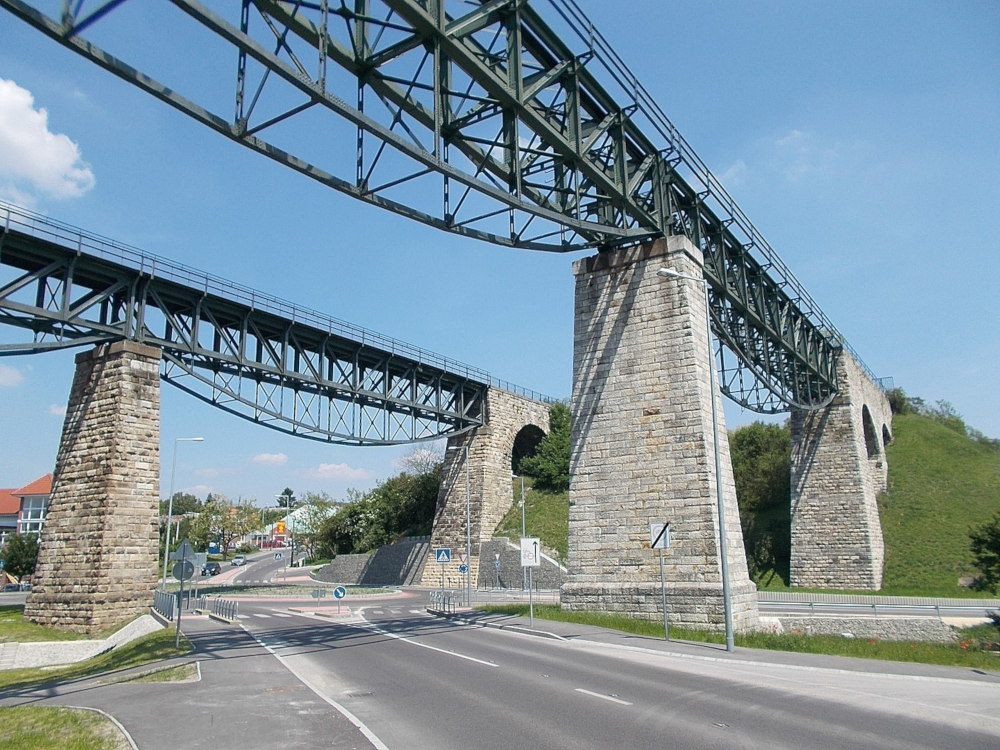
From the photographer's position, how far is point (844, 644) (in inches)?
630

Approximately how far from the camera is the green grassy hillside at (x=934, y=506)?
127ft

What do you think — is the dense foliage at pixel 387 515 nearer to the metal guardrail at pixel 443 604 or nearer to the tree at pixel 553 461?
the tree at pixel 553 461

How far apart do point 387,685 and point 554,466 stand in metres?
41.4

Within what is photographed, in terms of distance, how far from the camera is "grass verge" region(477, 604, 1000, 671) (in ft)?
47.4

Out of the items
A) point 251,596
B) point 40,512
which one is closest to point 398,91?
point 251,596

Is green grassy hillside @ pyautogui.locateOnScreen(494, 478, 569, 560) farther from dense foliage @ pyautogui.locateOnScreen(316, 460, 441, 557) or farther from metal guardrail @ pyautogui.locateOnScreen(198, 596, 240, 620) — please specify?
metal guardrail @ pyautogui.locateOnScreen(198, 596, 240, 620)

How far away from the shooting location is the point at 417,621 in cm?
2417

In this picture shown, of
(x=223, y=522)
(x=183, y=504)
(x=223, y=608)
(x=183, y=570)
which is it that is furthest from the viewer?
(x=183, y=504)

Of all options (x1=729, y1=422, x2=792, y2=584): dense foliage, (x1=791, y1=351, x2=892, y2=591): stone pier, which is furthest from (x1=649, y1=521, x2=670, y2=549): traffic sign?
(x1=729, y1=422, x2=792, y2=584): dense foliage

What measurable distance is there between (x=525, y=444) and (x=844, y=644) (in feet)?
140

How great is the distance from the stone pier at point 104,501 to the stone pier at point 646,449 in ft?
50.5

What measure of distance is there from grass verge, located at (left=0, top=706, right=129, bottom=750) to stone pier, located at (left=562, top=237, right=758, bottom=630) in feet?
45.9

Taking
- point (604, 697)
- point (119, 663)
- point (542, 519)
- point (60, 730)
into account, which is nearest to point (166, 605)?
point (119, 663)

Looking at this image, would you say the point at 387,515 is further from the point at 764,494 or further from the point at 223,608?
the point at 223,608
